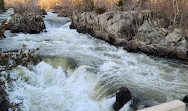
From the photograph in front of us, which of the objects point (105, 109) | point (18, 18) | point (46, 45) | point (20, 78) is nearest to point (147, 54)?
point (105, 109)

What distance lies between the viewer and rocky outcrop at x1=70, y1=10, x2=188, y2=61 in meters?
11.4

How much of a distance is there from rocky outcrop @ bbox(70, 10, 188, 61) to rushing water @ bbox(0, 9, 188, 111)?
3.94ft

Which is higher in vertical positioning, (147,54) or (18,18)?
(18,18)

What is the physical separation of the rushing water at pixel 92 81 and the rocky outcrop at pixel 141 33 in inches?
47.3

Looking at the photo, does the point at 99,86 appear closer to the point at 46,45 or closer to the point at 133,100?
the point at 133,100

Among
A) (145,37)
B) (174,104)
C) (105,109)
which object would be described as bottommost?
(105,109)

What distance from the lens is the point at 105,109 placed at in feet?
19.9

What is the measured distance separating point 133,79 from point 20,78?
225 inches

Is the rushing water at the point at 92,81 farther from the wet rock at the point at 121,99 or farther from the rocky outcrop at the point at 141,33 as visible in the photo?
the rocky outcrop at the point at 141,33

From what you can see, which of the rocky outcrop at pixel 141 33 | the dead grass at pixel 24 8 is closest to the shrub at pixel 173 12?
the rocky outcrop at pixel 141 33

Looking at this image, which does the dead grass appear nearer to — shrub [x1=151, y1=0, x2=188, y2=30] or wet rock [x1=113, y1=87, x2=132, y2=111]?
shrub [x1=151, y1=0, x2=188, y2=30]

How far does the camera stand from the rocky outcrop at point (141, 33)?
11.4 m

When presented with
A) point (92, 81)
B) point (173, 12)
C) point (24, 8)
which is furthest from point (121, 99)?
point (24, 8)

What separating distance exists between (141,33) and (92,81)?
7.57 meters
